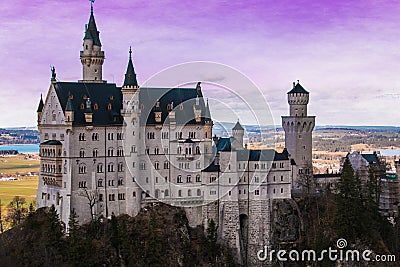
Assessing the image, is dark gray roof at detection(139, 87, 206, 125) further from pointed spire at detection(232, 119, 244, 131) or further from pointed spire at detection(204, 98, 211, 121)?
pointed spire at detection(232, 119, 244, 131)

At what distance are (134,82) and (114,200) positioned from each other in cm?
1253

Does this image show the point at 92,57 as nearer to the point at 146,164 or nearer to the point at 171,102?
the point at 171,102

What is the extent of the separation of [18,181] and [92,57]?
60.4 m

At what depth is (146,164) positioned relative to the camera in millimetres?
76750

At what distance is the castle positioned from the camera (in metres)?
73.2

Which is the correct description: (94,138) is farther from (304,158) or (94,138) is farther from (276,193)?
(304,158)

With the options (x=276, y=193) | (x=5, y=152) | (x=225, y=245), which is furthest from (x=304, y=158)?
(x=5, y=152)

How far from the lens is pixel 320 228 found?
7650 cm

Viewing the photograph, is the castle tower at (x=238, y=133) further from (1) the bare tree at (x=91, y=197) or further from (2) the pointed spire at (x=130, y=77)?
(1) the bare tree at (x=91, y=197)

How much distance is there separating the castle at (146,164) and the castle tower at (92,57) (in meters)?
2.18

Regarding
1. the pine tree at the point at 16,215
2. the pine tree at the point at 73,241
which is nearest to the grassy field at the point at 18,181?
the pine tree at the point at 16,215

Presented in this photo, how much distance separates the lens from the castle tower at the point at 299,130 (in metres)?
85.6

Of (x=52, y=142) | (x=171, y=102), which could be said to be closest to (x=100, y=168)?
(x=52, y=142)

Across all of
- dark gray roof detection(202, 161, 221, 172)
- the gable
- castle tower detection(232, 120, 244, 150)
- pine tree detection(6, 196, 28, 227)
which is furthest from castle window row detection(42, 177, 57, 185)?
castle tower detection(232, 120, 244, 150)
